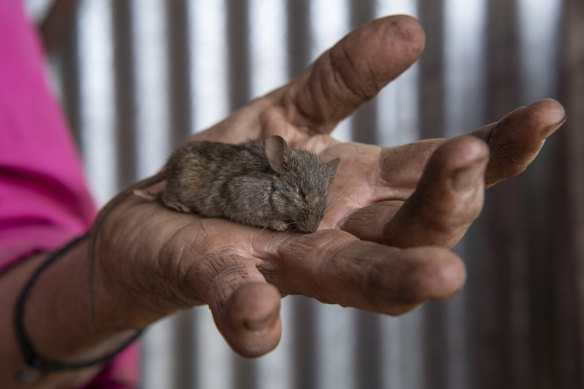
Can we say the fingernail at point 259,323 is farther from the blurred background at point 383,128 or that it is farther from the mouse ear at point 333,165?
the blurred background at point 383,128

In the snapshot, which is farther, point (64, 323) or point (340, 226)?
point (64, 323)

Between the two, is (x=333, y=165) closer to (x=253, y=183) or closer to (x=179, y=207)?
(x=253, y=183)

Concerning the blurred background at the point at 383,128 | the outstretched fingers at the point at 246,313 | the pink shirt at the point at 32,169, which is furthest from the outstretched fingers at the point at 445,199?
the pink shirt at the point at 32,169

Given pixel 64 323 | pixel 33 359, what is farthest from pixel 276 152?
pixel 33 359

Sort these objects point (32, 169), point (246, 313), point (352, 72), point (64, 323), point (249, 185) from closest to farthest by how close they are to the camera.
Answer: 1. point (246, 313)
2. point (352, 72)
3. point (249, 185)
4. point (64, 323)
5. point (32, 169)

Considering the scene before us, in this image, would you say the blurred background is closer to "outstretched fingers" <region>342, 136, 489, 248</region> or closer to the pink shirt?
the pink shirt

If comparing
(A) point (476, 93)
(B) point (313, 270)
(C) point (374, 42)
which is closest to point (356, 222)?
(B) point (313, 270)

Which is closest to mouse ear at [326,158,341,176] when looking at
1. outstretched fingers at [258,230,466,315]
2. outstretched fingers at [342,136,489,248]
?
outstretched fingers at [258,230,466,315]
